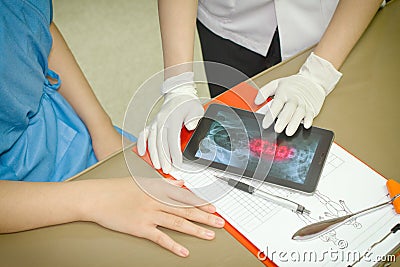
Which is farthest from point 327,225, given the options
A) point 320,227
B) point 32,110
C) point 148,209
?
point 32,110

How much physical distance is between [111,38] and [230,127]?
4.94ft

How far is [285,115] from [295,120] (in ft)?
0.07

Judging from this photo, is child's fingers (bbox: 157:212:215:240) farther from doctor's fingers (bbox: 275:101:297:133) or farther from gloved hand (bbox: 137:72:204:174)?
doctor's fingers (bbox: 275:101:297:133)

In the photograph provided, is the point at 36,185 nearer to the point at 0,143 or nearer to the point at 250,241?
the point at 0,143

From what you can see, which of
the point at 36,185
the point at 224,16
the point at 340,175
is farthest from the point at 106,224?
the point at 224,16

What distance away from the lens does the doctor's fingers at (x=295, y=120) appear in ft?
2.72

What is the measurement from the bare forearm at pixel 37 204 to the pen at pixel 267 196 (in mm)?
251

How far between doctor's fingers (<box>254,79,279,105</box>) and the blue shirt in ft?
1.38

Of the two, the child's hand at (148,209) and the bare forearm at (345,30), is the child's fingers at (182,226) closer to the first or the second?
the child's hand at (148,209)

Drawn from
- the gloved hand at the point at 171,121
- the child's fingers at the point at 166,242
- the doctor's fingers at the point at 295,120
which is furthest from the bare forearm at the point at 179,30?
the child's fingers at the point at 166,242

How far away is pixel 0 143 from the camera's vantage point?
90cm

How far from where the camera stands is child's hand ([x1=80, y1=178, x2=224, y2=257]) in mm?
737

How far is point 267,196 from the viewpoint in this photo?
752mm

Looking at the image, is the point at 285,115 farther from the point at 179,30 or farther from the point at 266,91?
the point at 179,30
